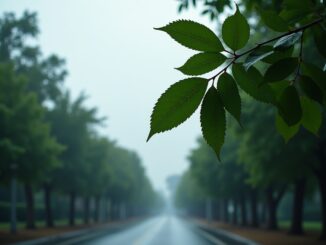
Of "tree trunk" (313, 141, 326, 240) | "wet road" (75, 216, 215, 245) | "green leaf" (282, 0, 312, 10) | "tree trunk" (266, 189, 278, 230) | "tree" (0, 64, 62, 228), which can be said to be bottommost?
"wet road" (75, 216, 215, 245)

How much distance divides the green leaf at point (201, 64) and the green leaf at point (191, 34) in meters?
0.03

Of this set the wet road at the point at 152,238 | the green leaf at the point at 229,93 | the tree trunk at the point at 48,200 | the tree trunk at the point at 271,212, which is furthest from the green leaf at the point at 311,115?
the tree trunk at the point at 48,200

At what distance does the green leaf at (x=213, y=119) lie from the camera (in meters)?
1.04

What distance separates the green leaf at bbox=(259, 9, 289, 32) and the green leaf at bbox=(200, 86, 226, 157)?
0.22 metres

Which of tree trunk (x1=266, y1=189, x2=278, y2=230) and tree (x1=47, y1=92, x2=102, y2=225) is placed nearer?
tree trunk (x1=266, y1=189, x2=278, y2=230)

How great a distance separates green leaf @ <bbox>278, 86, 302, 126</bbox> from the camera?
1.08 metres

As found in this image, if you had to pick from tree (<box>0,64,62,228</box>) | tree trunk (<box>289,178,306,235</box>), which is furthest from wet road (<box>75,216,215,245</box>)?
tree trunk (<box>289,178,306,235</box>)

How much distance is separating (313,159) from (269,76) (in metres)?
22.8

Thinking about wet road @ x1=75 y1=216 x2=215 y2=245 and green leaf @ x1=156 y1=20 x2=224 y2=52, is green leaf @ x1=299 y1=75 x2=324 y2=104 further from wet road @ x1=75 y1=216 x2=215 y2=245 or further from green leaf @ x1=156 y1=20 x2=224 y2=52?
wet road @ x1=75 y1=216 x2=215 y2=245

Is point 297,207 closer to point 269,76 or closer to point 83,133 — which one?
point 83,133

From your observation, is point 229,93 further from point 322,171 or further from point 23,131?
point 23,131

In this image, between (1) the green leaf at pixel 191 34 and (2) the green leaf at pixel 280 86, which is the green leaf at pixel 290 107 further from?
(1) the green leaf at pixel 191 34

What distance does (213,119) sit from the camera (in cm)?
105

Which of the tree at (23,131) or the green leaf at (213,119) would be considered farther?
the tree at (23,131)
